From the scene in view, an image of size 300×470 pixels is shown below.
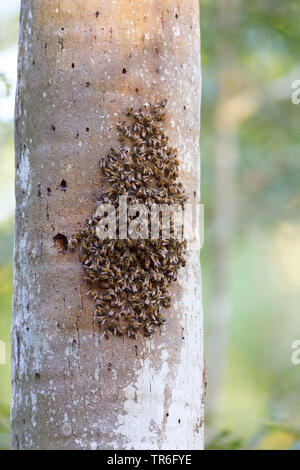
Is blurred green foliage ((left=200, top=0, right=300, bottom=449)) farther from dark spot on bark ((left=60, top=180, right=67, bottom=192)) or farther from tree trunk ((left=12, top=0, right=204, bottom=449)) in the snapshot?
dark spot on bark ((left=60, top=180, right=67, bottom=192))

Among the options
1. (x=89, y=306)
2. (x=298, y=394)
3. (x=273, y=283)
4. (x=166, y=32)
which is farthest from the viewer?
(x=273, y=283)

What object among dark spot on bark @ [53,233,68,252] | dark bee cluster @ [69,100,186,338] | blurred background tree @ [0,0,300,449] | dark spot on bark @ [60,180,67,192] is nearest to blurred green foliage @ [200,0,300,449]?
blurred background tree @ [0,0,300,449]

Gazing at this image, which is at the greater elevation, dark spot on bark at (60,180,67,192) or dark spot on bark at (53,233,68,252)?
dark spot on bark at (60,180,67,192)

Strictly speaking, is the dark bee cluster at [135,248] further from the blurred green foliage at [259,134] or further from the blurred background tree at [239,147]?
the blurred background tree at [239,147]

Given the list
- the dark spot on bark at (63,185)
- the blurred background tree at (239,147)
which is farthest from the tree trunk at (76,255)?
the blurred background tree at (239,147)

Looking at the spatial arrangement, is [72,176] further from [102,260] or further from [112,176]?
[102,260]
